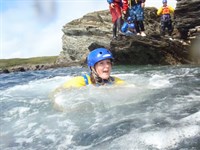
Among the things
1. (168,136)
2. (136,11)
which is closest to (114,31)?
(136,11)

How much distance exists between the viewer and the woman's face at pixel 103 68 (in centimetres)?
849

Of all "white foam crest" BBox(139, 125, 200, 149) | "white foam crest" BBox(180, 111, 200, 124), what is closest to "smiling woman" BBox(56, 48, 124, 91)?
"white foam crest" BBox(180, 111, 200, 124)

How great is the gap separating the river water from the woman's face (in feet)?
Answer: 1.11

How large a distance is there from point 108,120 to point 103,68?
251cm

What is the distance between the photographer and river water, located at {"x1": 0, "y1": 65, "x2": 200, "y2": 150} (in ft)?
16.0

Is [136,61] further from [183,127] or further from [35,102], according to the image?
[183,127]

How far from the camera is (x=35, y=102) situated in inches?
372

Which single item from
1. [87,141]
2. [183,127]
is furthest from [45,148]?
[183,127]

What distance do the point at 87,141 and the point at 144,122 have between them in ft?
3.57

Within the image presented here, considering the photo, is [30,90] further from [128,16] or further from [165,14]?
[165,14]

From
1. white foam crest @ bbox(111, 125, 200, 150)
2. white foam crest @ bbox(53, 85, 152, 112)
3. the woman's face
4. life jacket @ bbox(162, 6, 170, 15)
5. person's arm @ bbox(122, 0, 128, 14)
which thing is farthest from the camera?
life jacket @ bbox(162, 6, 170, 15)

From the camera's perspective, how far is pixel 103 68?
8.59 meters

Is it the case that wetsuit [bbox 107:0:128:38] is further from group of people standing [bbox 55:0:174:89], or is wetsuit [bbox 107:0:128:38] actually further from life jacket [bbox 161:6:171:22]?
life jacket [bbox 161:6:171:22]

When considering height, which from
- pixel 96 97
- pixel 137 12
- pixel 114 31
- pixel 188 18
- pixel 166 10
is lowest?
pixel 96 97
